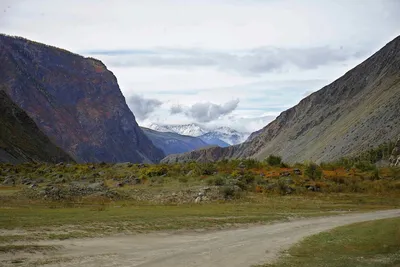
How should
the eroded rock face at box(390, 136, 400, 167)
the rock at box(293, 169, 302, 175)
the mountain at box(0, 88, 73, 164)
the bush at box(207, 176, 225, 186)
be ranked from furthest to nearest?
the mountain at box(0, 88, 73, 164)
the eroded rock face at box(390, 136, 400, 167)
the rock at box(293, 169, 302, 175)
the bush at box(207, 176, 225, 186)

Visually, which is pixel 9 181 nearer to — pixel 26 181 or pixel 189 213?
pixel 26 181

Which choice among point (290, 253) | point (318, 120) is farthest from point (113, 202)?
point (318, 120)

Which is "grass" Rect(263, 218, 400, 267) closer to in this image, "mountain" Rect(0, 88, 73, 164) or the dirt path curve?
the dirt path curve

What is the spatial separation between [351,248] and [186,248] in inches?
341

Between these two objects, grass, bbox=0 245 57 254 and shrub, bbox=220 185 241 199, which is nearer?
grass, bbox=0 245 57 254

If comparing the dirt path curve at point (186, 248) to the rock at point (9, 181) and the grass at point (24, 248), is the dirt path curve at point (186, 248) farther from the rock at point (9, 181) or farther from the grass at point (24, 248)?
the rock at point (9, 181)

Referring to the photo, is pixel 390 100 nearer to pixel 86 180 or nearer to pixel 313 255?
pixel 86 180

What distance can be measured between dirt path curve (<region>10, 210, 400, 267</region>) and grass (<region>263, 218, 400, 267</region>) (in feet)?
3.25

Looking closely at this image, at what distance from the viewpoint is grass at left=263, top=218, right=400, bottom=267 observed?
19.7 meters

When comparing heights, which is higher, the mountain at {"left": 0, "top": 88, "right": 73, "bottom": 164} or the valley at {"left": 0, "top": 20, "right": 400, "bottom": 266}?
the mountain at {"left": 0, "top": 88, "right": 73, "bottom": 164}

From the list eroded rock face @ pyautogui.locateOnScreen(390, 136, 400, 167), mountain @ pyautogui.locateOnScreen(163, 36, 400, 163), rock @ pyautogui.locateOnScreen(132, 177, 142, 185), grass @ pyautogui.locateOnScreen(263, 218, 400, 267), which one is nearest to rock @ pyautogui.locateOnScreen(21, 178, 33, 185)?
rock @ pyautogui.locateOnScreen(132, 177, 142, 185)

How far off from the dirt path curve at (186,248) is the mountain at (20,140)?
303 ft

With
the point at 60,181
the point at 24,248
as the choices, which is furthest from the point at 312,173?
the point at 24,248

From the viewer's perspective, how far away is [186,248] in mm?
21172
